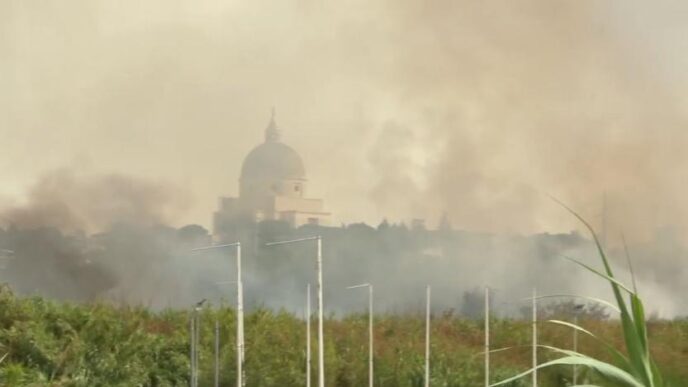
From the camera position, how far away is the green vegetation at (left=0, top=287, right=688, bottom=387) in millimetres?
52531

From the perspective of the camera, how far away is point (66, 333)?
184ft

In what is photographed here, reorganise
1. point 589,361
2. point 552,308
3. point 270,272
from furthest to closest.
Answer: point 270,272, point 552,308, point 589,361

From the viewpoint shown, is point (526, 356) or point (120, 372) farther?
point (526, 356)

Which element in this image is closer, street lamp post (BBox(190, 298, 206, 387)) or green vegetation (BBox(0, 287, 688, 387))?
street lamp post (BBox(190, 298, 206, 387))

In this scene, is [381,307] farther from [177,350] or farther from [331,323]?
[177,350]

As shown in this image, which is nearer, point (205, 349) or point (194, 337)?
point (194, 337)

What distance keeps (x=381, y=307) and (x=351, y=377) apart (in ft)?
73.5

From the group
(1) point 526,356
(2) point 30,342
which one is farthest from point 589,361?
(1) point 526,356

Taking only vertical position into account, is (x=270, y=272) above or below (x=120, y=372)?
above

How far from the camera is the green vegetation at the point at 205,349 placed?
52.5 meters

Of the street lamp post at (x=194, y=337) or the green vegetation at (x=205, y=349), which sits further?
the green vegetation at (x=205, y=349)

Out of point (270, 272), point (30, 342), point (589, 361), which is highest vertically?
point (270, 272)

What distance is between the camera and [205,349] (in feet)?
189

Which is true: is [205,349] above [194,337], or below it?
above
